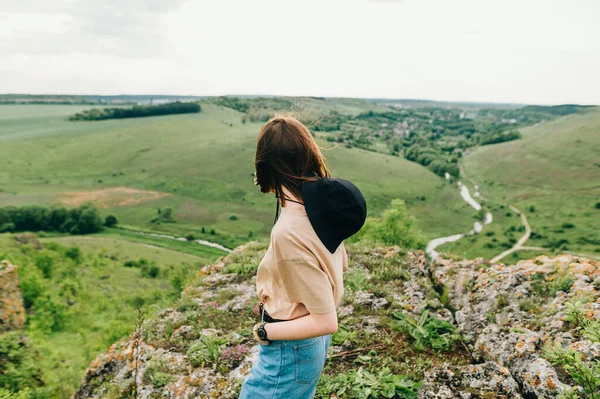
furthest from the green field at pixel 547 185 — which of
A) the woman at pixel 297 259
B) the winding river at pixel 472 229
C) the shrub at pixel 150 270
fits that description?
the woman at pixel 297 259

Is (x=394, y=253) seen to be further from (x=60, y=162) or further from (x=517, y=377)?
(x=60, y=162)

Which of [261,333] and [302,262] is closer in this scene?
[302,262]

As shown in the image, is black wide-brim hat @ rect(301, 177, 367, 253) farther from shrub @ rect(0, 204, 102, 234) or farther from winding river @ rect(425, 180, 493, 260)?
shrub @ rect(0, 204, 102, 234)

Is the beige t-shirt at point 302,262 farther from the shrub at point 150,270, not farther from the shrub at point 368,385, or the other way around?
the shrub at point 150,270

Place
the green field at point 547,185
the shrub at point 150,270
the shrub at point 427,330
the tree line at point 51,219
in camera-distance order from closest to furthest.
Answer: the shrub at point 427,330 → the shrub at point 150,270 → the green field at point 547,185 → the tree line at point 51,219

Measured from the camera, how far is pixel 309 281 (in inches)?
99.7

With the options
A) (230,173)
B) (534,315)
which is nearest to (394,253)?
(534,315)

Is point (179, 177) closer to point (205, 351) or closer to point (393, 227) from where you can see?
point (393, 227)

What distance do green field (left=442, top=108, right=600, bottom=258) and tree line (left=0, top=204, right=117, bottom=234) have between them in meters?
98.6

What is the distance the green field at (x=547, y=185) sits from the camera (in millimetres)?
95062

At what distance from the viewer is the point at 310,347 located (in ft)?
9.68

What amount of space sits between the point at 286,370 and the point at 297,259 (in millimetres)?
1110

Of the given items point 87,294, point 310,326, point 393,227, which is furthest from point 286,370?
point 87,294

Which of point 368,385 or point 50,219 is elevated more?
point 368,385
